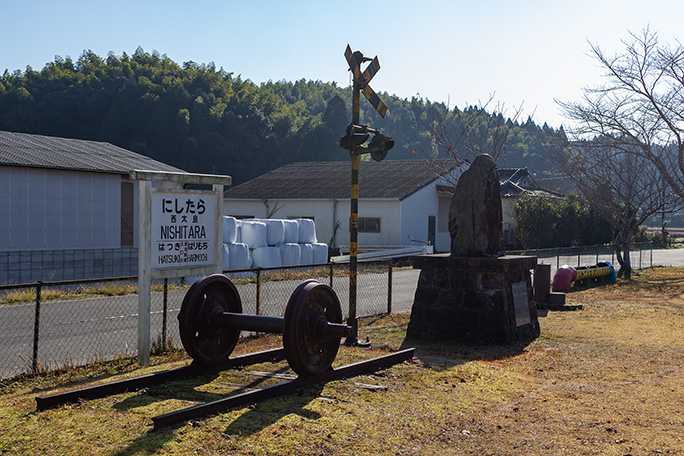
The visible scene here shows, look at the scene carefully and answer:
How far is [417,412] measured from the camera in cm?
638

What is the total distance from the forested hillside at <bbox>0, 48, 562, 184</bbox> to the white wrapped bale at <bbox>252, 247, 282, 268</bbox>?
40860 mm

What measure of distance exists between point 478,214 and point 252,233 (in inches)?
581

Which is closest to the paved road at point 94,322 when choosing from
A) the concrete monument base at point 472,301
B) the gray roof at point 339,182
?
the concrete monument base at point 472,301

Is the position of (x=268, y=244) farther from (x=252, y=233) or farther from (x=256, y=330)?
(x=256, y=330)

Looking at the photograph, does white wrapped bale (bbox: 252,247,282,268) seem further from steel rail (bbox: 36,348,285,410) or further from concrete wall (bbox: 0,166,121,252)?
steel rail (bbox: 36,348,285,410)

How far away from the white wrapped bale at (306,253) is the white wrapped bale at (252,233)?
2195 mm

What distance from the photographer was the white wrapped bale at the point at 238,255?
2308 cm

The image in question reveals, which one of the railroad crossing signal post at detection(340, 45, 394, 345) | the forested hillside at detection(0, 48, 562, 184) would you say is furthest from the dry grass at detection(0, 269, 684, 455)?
the forested hillside at detection(0, 48, 562, 184)

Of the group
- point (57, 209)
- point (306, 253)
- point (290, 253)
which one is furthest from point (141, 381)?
point (306, 253)

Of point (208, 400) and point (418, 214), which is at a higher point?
point (418, 214)

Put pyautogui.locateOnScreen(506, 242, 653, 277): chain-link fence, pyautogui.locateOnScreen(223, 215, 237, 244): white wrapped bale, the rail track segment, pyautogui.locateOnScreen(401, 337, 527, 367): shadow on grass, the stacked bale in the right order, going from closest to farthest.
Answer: the rail track segment, pyautogui.locateOnScreen(401, 337, 527, 367): shadow on grass, pyautogui.locateOnScreen(223, 215, 237, 244): white wrapped bale, the stacked bale, pyautogui.locateOnScreen(506, 242, 653, 277): chain-link fence

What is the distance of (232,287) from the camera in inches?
317

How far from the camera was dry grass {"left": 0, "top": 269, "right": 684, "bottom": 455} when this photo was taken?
5281mm

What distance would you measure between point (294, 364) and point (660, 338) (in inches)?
297
